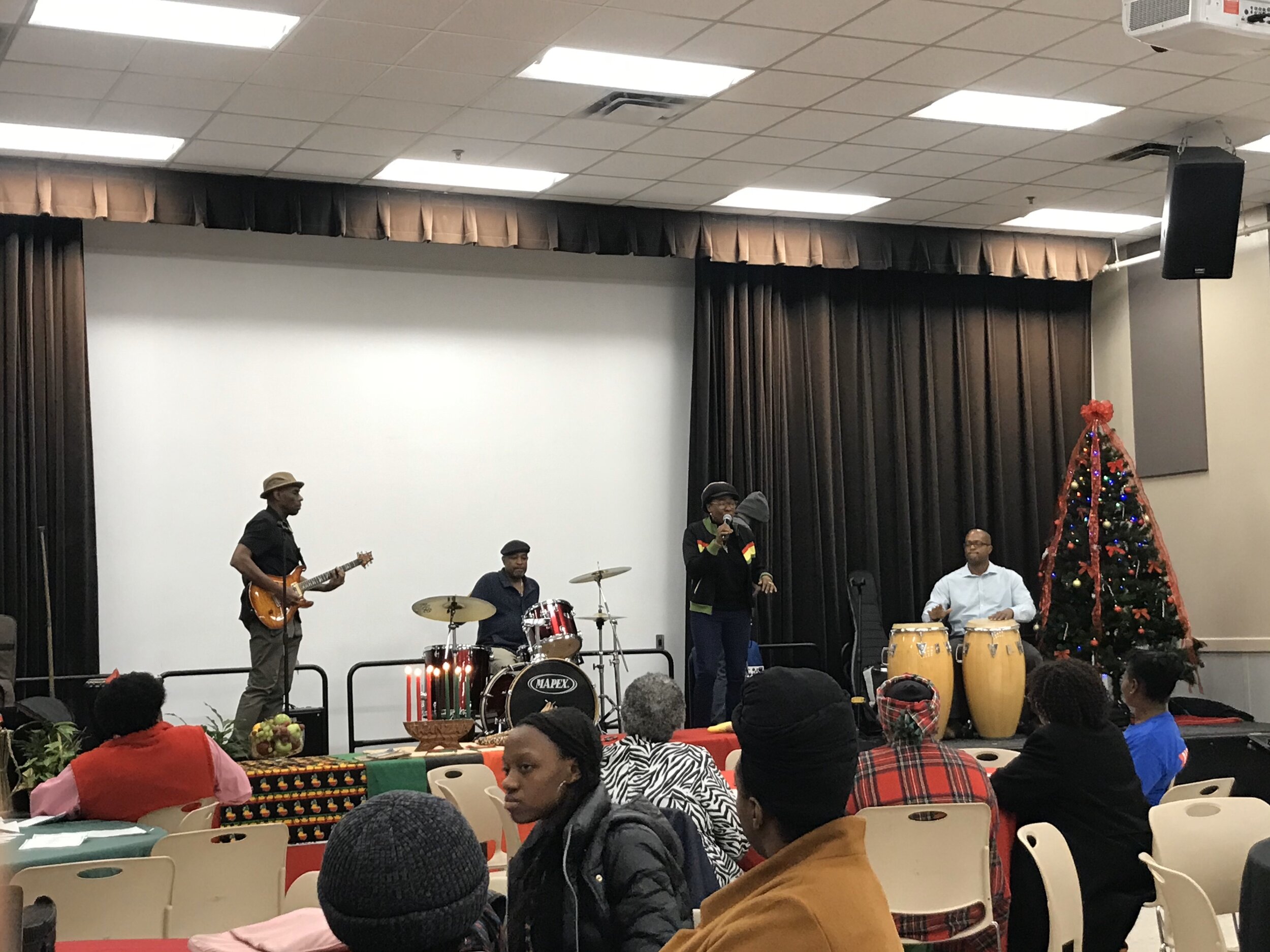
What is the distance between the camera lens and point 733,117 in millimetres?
7266

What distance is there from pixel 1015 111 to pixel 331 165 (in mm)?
3831

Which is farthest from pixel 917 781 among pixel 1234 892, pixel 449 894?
pixel 449 894

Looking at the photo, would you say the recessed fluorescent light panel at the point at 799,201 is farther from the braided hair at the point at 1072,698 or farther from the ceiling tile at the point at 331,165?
the braided hair at the point at 1072,698

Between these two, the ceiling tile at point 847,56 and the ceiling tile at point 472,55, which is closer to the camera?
the ceiling tile at point 472,55

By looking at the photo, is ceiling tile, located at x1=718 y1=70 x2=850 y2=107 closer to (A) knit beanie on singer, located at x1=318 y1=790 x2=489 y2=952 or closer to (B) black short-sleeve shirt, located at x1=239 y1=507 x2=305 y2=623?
(B) black short-sleeve shirt, located at x1=239 y1=507 x2=305 y2=623

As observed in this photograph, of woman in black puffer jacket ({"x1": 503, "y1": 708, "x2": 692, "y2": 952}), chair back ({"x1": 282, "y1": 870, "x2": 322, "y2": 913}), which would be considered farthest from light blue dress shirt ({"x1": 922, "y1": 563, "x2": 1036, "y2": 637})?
woman in black puffer jacket ({"x1": 503, "y1": 708, "x2": 692, "y2": 952})

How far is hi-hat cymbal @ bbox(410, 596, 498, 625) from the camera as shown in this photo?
306 inches

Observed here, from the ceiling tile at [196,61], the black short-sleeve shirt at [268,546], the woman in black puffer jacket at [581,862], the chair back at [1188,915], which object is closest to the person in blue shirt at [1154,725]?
the chair back at [1188,915]

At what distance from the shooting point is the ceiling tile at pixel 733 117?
280 inches

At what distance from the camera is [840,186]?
8734 mm

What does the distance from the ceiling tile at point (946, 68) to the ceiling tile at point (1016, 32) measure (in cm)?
7

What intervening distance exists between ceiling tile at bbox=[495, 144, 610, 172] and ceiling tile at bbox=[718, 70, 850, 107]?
115cm

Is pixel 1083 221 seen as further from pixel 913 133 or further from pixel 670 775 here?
pixel 670 775

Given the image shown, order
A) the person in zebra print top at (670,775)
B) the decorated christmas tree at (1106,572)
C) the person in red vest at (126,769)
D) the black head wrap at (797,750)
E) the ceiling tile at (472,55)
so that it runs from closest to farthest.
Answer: the black head wrap at (797,750) → the person in zebra print top at (670,775) → the person in red vest at (126,769) → the ceiling tile at (472,55) → the decorated christmas tree at (1106,572)
